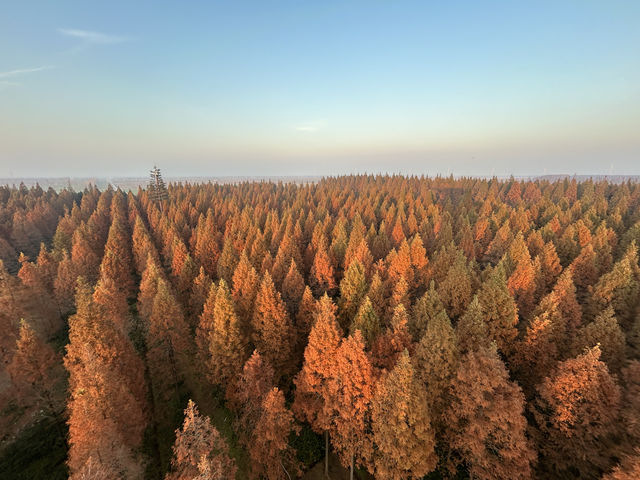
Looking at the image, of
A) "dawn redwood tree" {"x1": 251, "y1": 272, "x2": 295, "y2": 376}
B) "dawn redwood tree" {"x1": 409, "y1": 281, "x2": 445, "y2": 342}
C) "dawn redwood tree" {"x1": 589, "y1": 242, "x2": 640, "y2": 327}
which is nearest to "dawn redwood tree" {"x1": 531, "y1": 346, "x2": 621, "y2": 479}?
"dawn redwood tree" {"x1": 409, "y1": 281, "x2": 445, "y2": 342}

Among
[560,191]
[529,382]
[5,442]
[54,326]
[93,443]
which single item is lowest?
[5,442]

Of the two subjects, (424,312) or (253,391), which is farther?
(424,312)

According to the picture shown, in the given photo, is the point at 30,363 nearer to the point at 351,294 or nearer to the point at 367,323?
the point at 367,323

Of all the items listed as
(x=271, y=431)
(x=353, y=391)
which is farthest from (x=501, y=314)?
(x=271, y=431)

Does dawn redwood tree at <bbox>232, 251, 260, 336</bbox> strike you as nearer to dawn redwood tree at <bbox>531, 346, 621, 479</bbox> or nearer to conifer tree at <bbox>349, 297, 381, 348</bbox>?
conifer tree at <bbox>349, 297, 381, 348</bbox>

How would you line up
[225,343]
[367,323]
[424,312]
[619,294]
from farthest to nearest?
[619,294], [424,312], [225,343], [367,323]

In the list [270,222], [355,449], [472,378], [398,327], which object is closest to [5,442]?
[355,449]

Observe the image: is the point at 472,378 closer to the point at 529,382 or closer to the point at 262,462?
the point at 529,382
